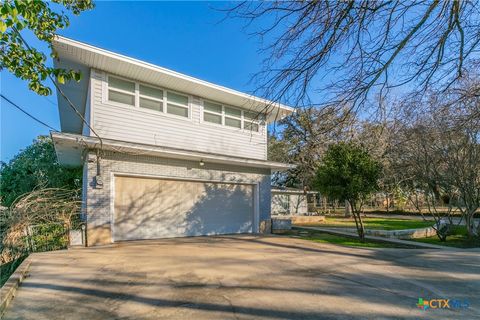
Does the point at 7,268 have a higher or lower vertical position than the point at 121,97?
lower

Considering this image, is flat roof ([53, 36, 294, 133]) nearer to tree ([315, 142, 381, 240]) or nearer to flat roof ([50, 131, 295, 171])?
flat roof ([50, 131, 295, 171])

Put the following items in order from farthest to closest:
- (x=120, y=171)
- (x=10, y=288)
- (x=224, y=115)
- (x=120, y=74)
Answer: (x=224, y=115) < (x=120, y=74) < (x=120, y=171) < (x=10, y=288)

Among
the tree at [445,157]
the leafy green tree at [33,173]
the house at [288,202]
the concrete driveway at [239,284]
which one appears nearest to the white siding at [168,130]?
the concrete driveway at [239,284]

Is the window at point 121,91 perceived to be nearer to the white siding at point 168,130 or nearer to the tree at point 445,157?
the white siding at point 168,130

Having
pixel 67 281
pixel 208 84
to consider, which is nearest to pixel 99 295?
pixel 67 281

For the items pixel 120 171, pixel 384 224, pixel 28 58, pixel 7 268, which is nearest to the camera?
pixel 28 58

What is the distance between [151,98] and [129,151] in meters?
2.33

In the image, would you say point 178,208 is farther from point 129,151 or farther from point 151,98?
point 151,98

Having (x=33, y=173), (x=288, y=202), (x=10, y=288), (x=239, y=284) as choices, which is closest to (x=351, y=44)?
(x=239, y=284)

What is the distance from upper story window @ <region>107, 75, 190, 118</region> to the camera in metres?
10.3

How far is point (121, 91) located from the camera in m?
10.4

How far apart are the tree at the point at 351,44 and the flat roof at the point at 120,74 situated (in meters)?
2.91

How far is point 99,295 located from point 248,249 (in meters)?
5.02

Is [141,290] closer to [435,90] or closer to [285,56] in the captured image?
[285,56]
